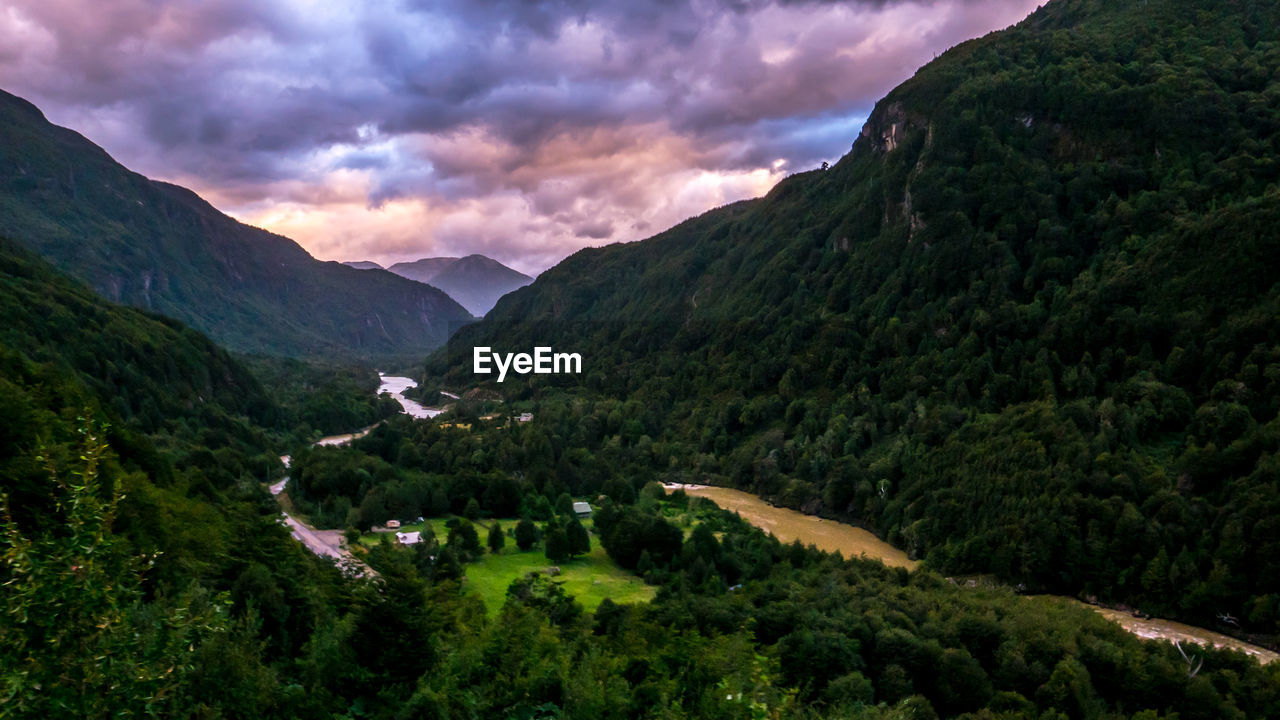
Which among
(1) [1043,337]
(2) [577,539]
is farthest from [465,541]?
(1) [1043,337]

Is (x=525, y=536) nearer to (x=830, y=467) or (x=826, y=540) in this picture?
(x=826, y=540)

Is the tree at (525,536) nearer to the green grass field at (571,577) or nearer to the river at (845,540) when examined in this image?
the green grass field at (571,577)

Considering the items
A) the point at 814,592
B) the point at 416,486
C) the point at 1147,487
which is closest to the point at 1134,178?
the point at 1147,487

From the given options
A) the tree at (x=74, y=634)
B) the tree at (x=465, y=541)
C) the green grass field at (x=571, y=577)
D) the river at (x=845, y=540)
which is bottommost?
the river at (x=845, y=540)

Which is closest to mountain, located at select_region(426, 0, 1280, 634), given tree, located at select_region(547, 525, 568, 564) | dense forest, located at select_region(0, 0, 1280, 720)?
dense forest, located at select_region(0, 0, 1280, 720)

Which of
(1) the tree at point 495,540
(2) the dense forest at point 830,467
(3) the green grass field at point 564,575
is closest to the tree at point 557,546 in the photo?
(2) the dense forest at point 830,467
